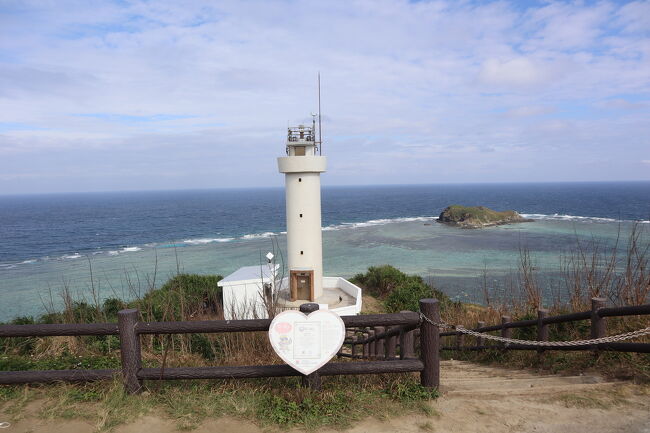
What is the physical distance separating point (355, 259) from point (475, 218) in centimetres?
2675

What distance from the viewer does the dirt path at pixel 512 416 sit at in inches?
120

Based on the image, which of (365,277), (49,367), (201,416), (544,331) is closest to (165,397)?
(201,416)

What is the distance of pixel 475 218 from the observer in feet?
181

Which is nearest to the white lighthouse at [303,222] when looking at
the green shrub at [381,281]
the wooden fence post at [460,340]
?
the green shrub at [381,281]

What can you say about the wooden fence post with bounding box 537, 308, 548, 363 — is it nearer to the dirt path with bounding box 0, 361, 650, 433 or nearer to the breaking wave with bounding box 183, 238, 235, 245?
the dirt path with bounding box 0, 361, 650, 433

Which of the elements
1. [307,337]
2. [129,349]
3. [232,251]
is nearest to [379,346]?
[307,337]

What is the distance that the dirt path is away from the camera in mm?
3045

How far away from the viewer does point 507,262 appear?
3234 cm

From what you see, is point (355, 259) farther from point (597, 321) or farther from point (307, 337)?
point (307, 337)

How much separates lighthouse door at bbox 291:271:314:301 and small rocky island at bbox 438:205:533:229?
41003mm

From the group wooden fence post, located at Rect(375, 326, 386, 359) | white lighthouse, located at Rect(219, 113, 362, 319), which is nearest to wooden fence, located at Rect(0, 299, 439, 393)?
wooden fence post, located at Rect(375, 326, 386, 359)

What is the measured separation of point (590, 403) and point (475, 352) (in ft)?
11.0

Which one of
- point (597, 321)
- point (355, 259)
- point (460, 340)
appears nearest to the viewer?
point (597, 321)

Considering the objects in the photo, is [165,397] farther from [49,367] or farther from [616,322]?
[616,322]
